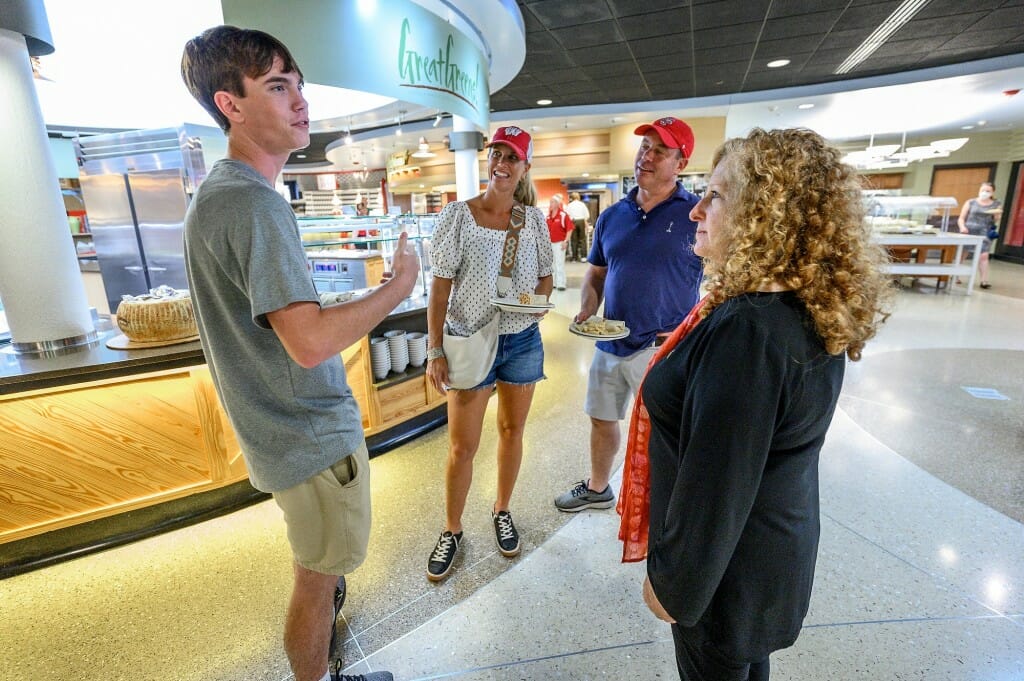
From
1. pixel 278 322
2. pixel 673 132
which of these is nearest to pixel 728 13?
pixel 673 132

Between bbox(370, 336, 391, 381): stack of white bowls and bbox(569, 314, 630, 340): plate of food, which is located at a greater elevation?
bbox(569, 314, 630, 340): plate of food

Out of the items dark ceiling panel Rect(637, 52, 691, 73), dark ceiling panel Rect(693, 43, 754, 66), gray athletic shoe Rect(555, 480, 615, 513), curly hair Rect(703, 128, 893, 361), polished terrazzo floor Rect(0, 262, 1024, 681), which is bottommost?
polished terrazzo floor Rect(0, 262, 1024, 681)

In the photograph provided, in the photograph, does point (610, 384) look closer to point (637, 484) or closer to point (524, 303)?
point (524, 303)

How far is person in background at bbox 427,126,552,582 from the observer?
1838 millimetres

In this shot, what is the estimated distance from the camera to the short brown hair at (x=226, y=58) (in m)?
0.98

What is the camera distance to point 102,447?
6.96 ft

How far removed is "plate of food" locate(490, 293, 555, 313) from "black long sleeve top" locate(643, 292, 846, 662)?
84 centimetres

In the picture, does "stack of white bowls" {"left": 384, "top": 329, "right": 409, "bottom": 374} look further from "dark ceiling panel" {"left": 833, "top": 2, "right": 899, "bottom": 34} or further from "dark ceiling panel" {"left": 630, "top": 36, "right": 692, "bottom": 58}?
"dark ceiling panel" {"left": 833, "top": 2, "right": 899, "bottom": 34}

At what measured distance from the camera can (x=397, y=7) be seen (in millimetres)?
3289

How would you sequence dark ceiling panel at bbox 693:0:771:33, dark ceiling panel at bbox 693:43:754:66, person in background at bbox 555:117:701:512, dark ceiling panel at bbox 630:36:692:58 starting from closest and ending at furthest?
person in background at bbox 555:117:701:512, dark ceiling panel at bbox 693:0:771:33, dark ceiling panel at bbox 630:36:692:58, dark ceiling panel at bbox 693:43:754:66

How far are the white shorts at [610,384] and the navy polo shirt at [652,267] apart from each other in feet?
0.24

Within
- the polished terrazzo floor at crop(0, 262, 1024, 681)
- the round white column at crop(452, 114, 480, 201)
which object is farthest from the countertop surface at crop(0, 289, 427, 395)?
the round white column at crop(452, 114, 480, 201)

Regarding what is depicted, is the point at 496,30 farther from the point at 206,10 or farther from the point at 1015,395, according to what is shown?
the point at 1015,395

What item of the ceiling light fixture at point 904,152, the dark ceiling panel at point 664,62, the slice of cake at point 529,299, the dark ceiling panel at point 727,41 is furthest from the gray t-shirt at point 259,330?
the ceiling light fixture at point 904,152
